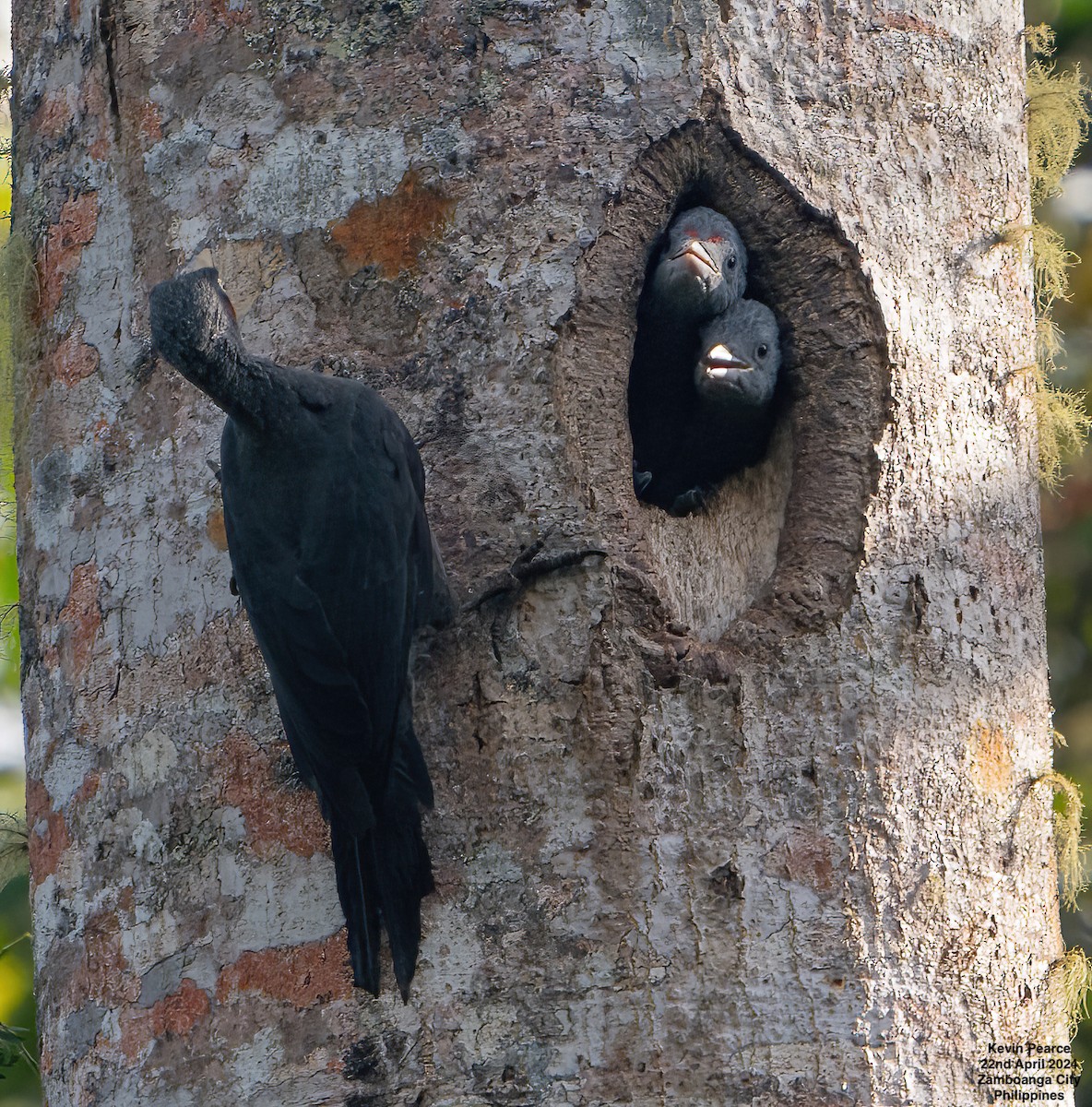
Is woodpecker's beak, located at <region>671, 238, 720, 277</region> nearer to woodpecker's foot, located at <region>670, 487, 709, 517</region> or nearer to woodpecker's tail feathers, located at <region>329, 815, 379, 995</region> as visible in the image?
woodpecker's foot, located at <region>670, 487, 709, 517</region>

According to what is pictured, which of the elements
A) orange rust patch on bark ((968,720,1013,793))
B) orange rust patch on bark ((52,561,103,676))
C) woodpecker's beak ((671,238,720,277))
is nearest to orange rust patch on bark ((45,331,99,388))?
orange rust patch on bark ((52,561,103,676))

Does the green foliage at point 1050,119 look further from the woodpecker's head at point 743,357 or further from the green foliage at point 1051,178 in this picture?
the woodpecker's head at point 743,357

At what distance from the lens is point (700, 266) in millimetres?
3125

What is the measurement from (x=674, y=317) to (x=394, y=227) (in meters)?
0.84

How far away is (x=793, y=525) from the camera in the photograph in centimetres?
282

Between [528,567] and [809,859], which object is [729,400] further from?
[809,859]

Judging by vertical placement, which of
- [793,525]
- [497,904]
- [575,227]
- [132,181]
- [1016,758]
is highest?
[132,181]

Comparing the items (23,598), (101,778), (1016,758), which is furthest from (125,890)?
(1016,758)

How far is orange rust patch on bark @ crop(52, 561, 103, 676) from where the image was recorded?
9.43 feet

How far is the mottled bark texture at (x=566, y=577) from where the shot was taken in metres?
2.45

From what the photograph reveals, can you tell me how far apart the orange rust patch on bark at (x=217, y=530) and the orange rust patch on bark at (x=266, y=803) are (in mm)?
363

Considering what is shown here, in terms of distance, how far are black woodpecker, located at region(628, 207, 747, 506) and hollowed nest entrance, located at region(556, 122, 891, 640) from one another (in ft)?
0.21

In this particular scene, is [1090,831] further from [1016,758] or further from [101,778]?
[101,778]

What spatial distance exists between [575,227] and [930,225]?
73 cm
